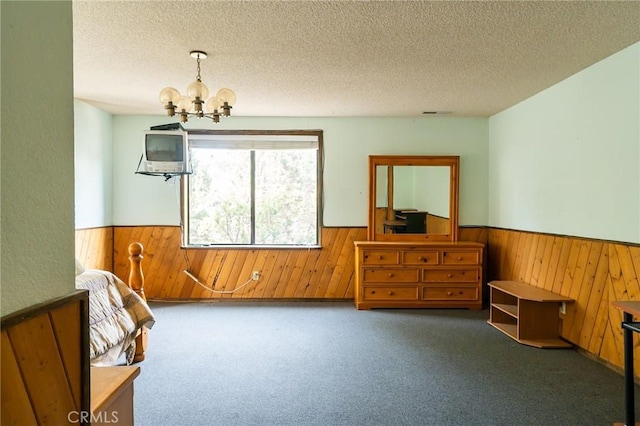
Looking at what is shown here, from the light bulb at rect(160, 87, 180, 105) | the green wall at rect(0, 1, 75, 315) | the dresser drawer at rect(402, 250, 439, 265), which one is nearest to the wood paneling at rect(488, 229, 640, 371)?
the dresser drawer at rect(402, 250, 439, 265)

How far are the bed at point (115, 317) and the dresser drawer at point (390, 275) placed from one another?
7.81 feet

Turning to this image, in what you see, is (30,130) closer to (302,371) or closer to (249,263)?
(302,371)

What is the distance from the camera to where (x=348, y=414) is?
85.1 inches

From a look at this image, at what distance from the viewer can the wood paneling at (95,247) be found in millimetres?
4090

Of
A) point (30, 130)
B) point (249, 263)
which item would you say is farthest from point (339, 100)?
point (30, 130)

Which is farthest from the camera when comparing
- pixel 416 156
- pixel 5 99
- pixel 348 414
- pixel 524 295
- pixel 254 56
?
pixel 416 156

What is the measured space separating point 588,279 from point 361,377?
2.06 m

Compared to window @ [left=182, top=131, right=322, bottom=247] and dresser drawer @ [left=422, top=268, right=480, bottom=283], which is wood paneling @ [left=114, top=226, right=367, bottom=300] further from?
dresser drawer @ [left=422, top=268, right=480, bottom=283]

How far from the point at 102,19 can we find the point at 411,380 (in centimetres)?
309

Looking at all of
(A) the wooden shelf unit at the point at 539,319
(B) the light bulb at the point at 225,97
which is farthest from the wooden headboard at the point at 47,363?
(A) the wooden shelf unit at the point at 539,319

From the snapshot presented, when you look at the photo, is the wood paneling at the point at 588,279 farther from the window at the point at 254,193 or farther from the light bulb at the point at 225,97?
the light bulb at the point at 225,97

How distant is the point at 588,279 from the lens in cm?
305

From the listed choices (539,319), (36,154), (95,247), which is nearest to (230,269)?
(95,247)

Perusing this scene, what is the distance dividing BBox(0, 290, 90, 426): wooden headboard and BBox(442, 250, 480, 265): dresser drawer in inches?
156
